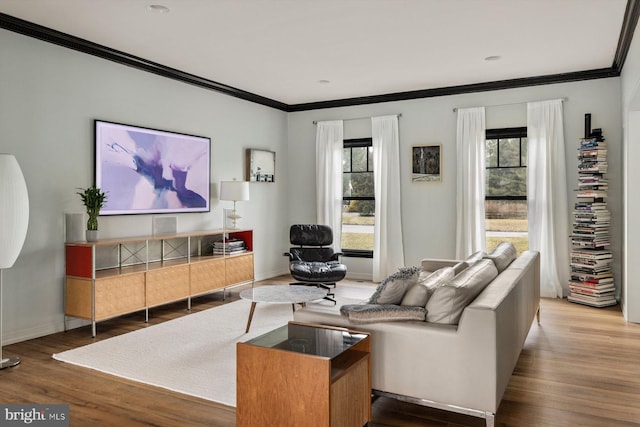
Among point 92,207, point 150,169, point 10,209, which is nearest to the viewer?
point 10,209

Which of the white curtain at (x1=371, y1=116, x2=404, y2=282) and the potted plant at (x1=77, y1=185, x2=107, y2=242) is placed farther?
the white curtain at (x1=371, y1=116, x2=404, y2=282)

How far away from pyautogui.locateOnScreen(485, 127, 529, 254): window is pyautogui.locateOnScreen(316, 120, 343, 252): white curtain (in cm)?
222

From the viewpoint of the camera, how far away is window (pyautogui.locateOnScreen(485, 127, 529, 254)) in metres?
6.48

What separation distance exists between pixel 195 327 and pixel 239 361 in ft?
8.06

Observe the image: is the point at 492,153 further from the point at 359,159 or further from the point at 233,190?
the point at 233,190

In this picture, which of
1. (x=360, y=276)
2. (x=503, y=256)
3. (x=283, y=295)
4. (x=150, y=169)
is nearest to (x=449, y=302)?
(x=503, y=256)

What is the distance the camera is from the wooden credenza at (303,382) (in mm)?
2230

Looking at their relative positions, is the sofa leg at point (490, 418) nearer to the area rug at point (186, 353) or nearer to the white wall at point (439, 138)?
the area rug at point (186, 353)

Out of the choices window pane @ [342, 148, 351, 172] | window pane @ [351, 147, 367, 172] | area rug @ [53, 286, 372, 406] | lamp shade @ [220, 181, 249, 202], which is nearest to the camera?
area rug @ [53, 286, 372, 406]

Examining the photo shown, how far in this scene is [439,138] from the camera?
6.89 m

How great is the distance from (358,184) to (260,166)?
1.56 meters

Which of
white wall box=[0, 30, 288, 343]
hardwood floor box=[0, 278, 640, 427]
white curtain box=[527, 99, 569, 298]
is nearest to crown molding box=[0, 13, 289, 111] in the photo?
white wall box=[0, 30, 288, 343]

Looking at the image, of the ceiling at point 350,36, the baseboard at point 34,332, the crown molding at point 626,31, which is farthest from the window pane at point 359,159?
the baseboard at point 34,332

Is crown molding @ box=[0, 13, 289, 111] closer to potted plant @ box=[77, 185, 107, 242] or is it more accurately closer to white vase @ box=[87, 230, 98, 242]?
potted plant @ box=[77, 185, 107, 242]
